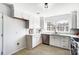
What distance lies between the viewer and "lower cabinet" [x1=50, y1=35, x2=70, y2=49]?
9.90 ft

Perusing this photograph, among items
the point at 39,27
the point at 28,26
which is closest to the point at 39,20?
the point at 39,27

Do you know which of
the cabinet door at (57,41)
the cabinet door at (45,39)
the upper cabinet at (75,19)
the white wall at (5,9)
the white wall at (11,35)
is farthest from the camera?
the cabinet door at (45,39)

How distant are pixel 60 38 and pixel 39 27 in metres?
1.36

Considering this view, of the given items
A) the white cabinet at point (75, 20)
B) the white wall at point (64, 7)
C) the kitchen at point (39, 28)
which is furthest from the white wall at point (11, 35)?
the white cabinet at point (75, 20)

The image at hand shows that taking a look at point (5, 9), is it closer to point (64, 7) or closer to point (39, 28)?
point (64, 7)

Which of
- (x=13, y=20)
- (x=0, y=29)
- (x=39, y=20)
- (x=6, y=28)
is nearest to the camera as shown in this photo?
(x=0, y=29)

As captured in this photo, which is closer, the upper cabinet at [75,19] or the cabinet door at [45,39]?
the upper cabinet at [75,19]

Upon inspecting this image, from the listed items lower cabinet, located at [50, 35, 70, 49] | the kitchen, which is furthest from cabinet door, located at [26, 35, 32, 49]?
lower cabinet, located at [50, 35, 70, 49]

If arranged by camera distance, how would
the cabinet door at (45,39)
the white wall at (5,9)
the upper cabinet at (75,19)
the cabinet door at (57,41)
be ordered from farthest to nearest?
1. the cabinet door at (45,39)
2. the cabinet door at (57,41)
3. the upper cabinet at (75,19)
4. the white wall at (5,9)

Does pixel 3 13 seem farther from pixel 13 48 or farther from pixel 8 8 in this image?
pixel 13 48

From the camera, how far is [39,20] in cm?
404

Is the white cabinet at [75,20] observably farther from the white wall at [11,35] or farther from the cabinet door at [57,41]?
the white wall at [11,35]

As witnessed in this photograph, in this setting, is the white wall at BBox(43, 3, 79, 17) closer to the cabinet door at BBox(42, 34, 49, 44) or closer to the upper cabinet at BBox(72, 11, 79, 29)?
the upper cabinet at BBox(72, 11, 79, 29)

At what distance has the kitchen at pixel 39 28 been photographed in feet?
6.93
